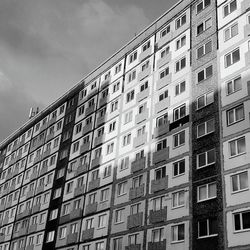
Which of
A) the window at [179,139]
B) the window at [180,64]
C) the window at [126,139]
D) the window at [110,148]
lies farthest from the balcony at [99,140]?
the window at [179,139]

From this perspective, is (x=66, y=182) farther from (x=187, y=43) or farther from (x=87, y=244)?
(x=187, y=43)

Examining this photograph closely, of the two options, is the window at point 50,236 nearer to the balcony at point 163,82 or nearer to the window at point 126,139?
the window at point 126,139

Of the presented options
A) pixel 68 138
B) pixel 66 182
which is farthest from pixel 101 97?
pixel 66 182

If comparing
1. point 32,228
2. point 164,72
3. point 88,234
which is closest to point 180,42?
point 164,72

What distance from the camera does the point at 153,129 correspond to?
4972cm

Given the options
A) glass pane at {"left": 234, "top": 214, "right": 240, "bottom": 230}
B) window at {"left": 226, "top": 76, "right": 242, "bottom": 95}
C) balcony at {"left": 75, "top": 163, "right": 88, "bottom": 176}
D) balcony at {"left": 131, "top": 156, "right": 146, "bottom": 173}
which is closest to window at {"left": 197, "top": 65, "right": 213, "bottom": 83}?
window at {"left": 226, "top": 76, "right": 242, "bottom": 95}

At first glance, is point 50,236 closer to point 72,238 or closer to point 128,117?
point 72,238

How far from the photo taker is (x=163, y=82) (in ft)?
169

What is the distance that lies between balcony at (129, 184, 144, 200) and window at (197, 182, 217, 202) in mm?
8446

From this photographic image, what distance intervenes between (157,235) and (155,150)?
978 centimetres

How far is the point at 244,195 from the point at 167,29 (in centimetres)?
2726

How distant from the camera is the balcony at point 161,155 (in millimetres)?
46062

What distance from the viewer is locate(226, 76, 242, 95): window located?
1634 inches

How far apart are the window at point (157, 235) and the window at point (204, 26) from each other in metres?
22.8
